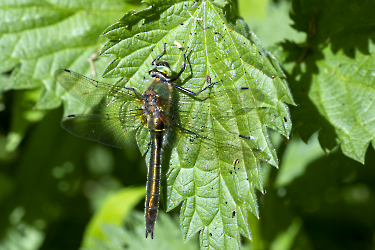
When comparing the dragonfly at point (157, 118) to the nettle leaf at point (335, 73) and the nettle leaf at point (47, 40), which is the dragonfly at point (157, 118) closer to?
the nettle leaf at point (47, 40)

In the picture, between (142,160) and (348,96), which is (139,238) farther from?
(348,96)

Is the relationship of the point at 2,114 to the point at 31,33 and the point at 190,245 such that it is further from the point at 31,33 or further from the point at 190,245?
the point at 190,245

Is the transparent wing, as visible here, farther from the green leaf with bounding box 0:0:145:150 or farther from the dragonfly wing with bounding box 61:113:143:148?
the green leaf with bounding box 0:0:145:150

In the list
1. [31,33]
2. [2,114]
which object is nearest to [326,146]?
[31,33]

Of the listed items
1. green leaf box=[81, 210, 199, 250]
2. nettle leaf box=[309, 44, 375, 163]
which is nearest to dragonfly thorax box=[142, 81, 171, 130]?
nettle leaf box=[309, 44, 375, 163]

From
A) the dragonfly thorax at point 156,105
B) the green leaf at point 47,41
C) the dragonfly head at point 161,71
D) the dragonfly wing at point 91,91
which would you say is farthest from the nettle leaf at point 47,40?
the dragonfly head at point 161,71

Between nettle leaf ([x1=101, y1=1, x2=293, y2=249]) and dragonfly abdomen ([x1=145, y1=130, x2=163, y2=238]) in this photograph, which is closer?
nettle leaf ([x1=101, y1=1, x2=293, y2=249])

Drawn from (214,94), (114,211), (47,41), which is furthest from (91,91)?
(114,211)
